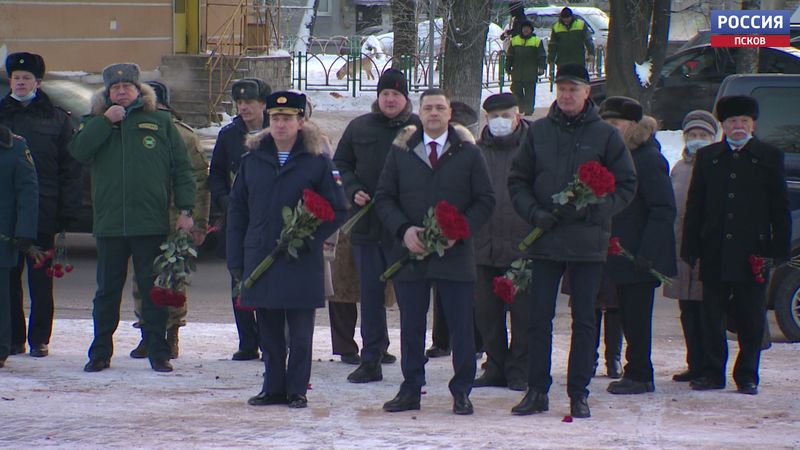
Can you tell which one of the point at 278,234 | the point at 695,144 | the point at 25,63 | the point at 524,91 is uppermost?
the point at 25,63

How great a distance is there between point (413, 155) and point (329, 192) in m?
0.53

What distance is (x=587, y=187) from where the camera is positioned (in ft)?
22.4

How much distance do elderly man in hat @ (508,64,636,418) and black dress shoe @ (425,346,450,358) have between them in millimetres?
2034

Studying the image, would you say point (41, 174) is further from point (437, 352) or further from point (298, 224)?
point (437, 352)

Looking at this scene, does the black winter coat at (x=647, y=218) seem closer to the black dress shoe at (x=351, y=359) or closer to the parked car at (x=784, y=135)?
the black dress shoe at (x=351, y=359)

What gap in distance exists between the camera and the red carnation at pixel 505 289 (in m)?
7.54

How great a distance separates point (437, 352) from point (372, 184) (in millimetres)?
1625

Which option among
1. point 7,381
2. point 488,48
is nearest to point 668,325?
point 7,381

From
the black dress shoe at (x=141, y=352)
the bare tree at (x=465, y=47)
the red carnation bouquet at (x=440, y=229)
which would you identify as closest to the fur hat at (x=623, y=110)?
the red carnation bouquet at (x=440, y=229)

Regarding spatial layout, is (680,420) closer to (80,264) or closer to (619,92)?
(80,264)

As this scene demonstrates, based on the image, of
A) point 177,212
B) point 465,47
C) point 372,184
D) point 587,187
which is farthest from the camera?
point 465,47

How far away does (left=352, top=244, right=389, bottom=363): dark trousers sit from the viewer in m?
8.22

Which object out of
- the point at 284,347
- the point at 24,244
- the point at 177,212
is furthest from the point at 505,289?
the point at 24,244

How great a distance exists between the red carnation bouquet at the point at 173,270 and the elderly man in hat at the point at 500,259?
1.83m
